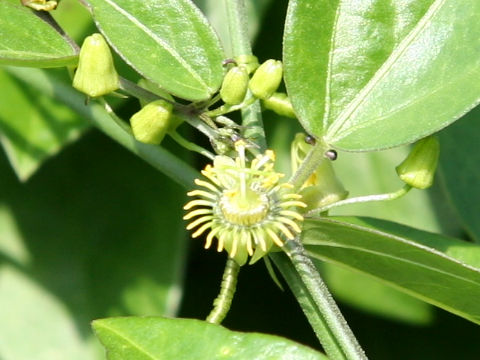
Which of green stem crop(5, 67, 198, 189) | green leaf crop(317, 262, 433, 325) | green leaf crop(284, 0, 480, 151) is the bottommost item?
green leaf crop(317, 262, 433, 325)

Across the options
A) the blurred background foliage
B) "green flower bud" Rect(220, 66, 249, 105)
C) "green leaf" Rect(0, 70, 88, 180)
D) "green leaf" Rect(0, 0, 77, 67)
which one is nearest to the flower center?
"green flower bud" Rect(220, 66, 249, 105)

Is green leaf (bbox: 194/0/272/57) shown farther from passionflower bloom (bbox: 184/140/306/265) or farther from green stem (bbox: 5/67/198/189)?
passionflower bloom (bbox: 184/140/306/265)

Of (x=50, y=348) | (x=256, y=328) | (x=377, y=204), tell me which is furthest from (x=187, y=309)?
(x=377, y=204)

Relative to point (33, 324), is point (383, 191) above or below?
above

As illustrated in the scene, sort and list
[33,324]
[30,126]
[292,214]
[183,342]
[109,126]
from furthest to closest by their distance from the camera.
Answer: [33,324], [30,126], [109,126], [292,214], [183,342]

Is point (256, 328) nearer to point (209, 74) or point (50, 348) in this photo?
point (50, 348)

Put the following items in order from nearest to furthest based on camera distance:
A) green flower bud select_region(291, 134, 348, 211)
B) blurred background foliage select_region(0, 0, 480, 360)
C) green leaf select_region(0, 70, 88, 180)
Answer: green flower bud select_region(291, 134, 348, 211), green leaf select_region(0, 70, 88, 180), blurred background foliage select_region(0, 0, 480, 360)

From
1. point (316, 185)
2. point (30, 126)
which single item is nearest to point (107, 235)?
point (30, 126)

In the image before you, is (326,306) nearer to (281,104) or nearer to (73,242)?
(281,104)
